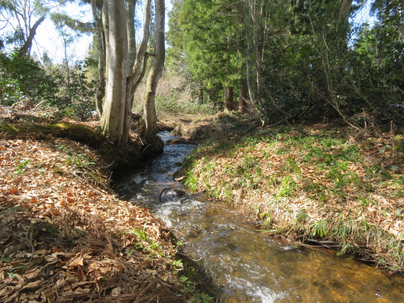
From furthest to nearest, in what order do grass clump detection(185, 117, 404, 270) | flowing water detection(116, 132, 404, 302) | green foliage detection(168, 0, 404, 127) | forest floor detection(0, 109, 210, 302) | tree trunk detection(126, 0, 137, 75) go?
tree trunk detection(126, 0, 137, 75), green foliage detection(168, 0, 404, 127), grass clump detection(185, 117, 404, 270), flowing water detection(116, 132, 404, 302), forest floor detection(0, 109, 210, 302)

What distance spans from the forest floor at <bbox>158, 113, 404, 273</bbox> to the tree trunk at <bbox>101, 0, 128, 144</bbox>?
8.36 feet

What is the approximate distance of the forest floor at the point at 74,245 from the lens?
1735 mm

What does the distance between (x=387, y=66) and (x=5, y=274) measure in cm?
722

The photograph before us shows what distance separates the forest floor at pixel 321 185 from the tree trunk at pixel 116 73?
2.55m

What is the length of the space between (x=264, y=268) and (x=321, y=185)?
1908 millimetres

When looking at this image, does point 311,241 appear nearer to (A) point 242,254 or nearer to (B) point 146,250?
(A) point 242,254

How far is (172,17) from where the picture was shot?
20.8 meters

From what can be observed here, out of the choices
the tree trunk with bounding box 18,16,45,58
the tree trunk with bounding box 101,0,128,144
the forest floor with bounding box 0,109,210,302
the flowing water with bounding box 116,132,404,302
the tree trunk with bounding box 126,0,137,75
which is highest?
the tree trunk with bounding box 18,16,45,58

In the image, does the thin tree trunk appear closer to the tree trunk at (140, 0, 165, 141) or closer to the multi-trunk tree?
the multi-trunk tree

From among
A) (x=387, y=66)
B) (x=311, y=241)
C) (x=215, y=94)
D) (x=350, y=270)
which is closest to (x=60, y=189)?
(x=311, y=241)

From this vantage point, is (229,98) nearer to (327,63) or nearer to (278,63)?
(278,63)

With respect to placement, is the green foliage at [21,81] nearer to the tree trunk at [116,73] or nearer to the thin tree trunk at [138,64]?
the tree trunk at [116,73]

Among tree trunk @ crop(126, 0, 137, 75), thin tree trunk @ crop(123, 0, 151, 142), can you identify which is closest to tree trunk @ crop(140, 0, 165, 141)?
tree trunk @ crop(126, 0, 137, 75)

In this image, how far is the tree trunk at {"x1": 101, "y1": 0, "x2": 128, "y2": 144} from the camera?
16.9ft
